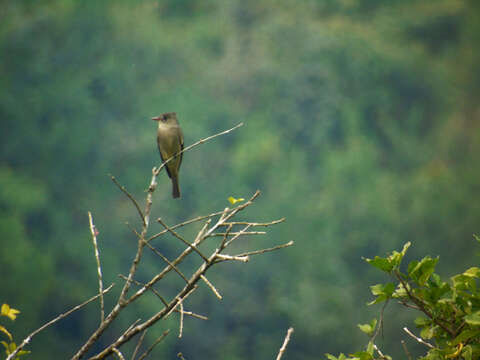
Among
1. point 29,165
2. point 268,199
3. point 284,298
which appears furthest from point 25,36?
point 284,298

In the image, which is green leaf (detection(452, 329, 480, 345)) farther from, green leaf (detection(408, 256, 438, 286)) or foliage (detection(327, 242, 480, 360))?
green leaf (detection(408, 256, 438, 286))

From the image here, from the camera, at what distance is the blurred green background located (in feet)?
27.3

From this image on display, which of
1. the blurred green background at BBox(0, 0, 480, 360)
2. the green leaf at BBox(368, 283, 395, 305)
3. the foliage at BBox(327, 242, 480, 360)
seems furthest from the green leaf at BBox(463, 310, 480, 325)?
the blurred green background at BBox(0, 0, 480, 360)

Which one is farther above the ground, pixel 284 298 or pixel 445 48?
pixel 445 48

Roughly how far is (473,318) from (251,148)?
8713 millimetres

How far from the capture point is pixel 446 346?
48.3 inches

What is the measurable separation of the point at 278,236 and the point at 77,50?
13.9ft

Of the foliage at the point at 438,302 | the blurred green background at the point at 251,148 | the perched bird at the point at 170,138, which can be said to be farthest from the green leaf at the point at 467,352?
the blurred green background at the point at 251,148

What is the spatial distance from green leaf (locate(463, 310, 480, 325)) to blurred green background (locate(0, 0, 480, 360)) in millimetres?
→ 6984

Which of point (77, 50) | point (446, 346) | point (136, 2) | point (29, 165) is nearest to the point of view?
point (446, 346)

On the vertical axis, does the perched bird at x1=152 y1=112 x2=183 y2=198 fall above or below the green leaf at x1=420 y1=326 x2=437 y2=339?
above

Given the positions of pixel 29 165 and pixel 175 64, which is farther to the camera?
pixel 175 64

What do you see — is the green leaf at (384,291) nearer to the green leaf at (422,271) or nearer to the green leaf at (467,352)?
the green leaf at (422,271)

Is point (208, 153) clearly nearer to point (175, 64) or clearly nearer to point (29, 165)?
point (175, 64)
